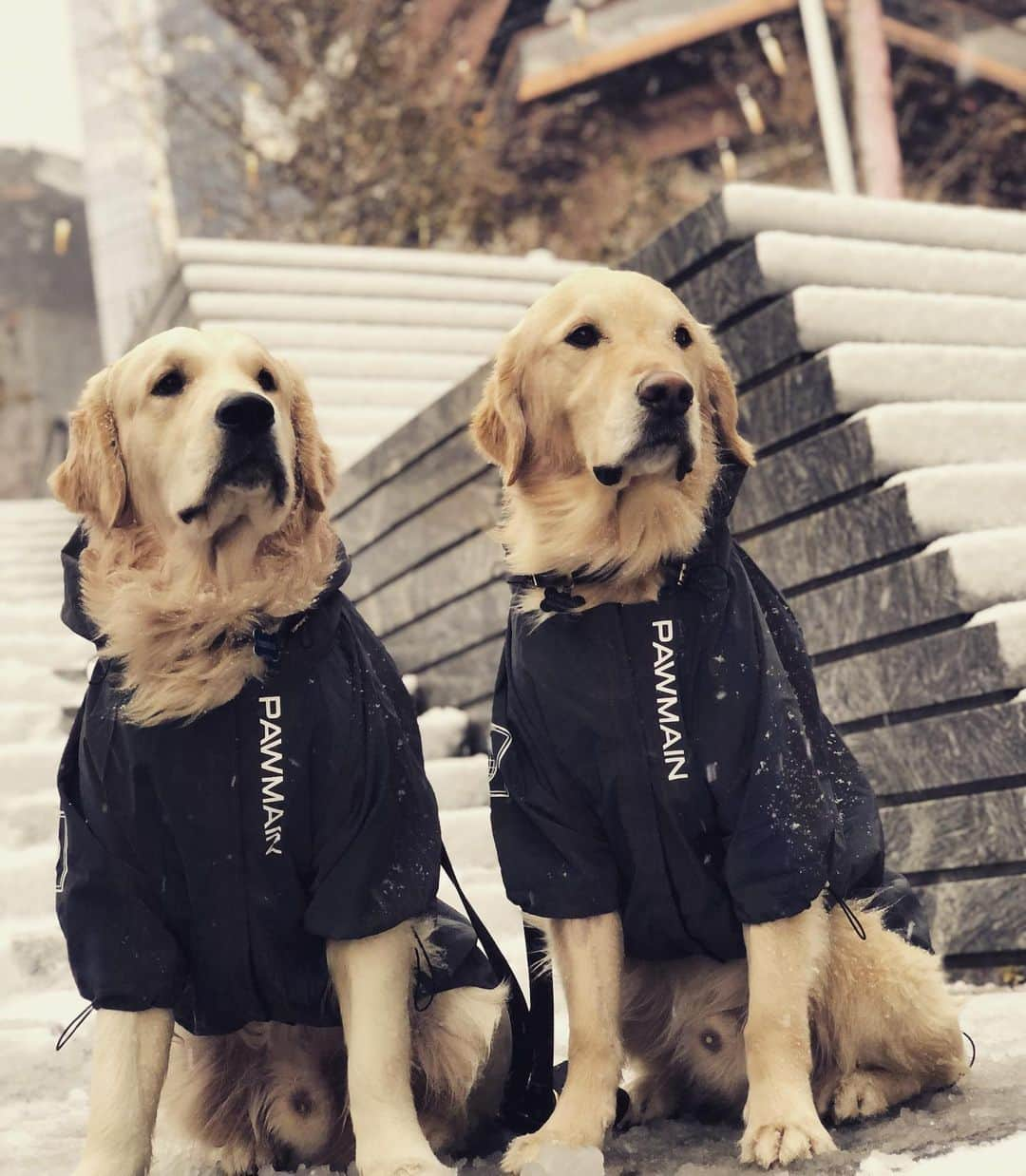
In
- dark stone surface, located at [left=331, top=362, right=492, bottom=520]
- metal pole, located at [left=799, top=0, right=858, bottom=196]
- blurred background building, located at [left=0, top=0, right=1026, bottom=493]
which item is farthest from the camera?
blurred background building, located at [left=0, top=0, right=1026, bottom=493]

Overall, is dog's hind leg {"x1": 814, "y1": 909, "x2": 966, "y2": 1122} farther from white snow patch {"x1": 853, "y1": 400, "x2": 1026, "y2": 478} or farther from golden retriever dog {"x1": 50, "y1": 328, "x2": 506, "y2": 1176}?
white snow patch {"x1": 853, "y1": 400, "x2": 1026, "y2": 478}

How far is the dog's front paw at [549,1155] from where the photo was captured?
6.86 ft

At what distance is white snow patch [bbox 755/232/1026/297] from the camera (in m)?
3.65

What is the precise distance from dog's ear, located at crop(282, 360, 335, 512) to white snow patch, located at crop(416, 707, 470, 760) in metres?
2.25

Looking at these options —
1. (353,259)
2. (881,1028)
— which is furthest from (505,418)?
(353,259)

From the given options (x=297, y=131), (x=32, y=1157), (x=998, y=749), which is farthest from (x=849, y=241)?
(x=297, y=131)

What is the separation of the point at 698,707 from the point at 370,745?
21.3 inches

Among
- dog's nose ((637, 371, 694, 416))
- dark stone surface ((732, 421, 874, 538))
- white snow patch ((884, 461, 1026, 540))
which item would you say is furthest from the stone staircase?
dog's nose ((637, 371, 694, 416))

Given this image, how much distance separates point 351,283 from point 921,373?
16.2 feet

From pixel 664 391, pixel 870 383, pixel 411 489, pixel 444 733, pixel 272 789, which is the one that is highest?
pixel 411 489

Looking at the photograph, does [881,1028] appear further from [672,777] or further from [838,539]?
[838,539]

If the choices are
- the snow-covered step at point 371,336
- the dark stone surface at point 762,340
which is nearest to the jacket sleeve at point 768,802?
the dark stone surface at point 762,340

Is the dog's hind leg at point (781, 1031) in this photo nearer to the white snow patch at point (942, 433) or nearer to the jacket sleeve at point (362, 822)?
the jacket sleeve at point (362, 822)

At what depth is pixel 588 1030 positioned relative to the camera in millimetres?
2338
